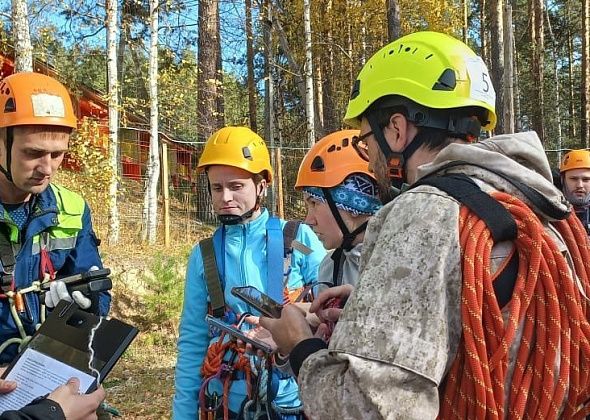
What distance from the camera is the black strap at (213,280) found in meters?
2.93

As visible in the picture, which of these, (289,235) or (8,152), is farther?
(289,235)

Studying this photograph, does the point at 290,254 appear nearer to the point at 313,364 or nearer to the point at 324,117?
the point at 313,364

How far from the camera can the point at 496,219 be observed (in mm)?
1307

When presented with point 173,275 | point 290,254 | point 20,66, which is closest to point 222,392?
point 290,254

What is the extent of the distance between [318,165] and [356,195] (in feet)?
0.83

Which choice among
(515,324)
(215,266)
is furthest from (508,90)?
(515,324)

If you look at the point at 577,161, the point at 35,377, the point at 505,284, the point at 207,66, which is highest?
the point at 207,66

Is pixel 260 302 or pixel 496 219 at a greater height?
pixel 496 219

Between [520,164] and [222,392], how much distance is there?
1.96 meters

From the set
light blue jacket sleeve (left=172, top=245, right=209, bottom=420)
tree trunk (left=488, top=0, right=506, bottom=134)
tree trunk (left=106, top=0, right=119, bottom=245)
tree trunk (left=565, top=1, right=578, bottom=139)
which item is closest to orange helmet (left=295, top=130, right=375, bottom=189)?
light blue jacket sleeve (left=172, top=245, right=209, bottom=420)

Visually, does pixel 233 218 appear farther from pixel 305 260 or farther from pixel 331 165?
pixel 331 165

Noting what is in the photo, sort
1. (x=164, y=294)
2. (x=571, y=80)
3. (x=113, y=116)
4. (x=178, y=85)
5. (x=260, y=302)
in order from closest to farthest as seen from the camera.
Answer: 1. (x=260, y=302)
2. (x=164, y=294)
3. (x=113, y=116)
4. (x=178, y=85)
5. (x=571, y=80)

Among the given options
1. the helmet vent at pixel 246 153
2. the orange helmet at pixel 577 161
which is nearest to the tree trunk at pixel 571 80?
the orange helmet at pixel 577 161

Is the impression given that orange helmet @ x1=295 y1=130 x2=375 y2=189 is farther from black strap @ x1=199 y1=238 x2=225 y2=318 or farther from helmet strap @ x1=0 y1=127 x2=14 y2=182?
helmet strap @ x1=0 y1=127 x2=14 y2=182
